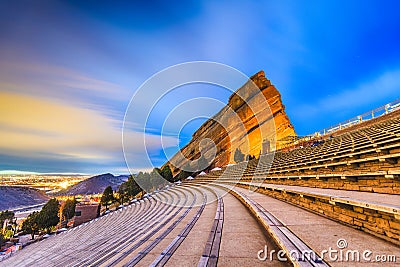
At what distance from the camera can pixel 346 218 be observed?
360 centimetres

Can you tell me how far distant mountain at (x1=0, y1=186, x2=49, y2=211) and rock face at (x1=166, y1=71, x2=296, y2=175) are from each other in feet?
384

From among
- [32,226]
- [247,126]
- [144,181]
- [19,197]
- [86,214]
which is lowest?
[19,197]

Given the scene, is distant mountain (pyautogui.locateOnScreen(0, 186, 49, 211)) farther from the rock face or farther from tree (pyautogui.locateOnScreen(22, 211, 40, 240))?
the rock face

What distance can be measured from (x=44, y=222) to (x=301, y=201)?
4073cm

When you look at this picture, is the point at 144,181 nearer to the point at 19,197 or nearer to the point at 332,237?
the point at 332,237

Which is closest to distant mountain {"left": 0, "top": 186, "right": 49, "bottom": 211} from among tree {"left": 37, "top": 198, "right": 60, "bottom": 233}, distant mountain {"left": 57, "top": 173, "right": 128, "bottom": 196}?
distant mountain {"left": 57, "top": 173, "right": 128, "bottom": 196}

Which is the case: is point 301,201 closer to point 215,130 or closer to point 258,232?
point 258,232

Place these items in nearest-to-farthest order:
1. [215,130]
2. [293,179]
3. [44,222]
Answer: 1. [293,179]
2. [44,222]
3. [215,130]

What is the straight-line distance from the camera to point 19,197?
5098 inches

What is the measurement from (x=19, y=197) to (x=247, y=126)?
156 metres

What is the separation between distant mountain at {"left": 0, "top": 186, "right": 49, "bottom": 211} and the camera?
381 feet

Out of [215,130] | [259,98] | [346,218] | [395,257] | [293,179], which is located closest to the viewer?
[395,257]

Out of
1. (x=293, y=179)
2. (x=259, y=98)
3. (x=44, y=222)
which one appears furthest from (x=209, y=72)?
(x=259, y=98)

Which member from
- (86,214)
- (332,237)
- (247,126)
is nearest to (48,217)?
(86,214)
